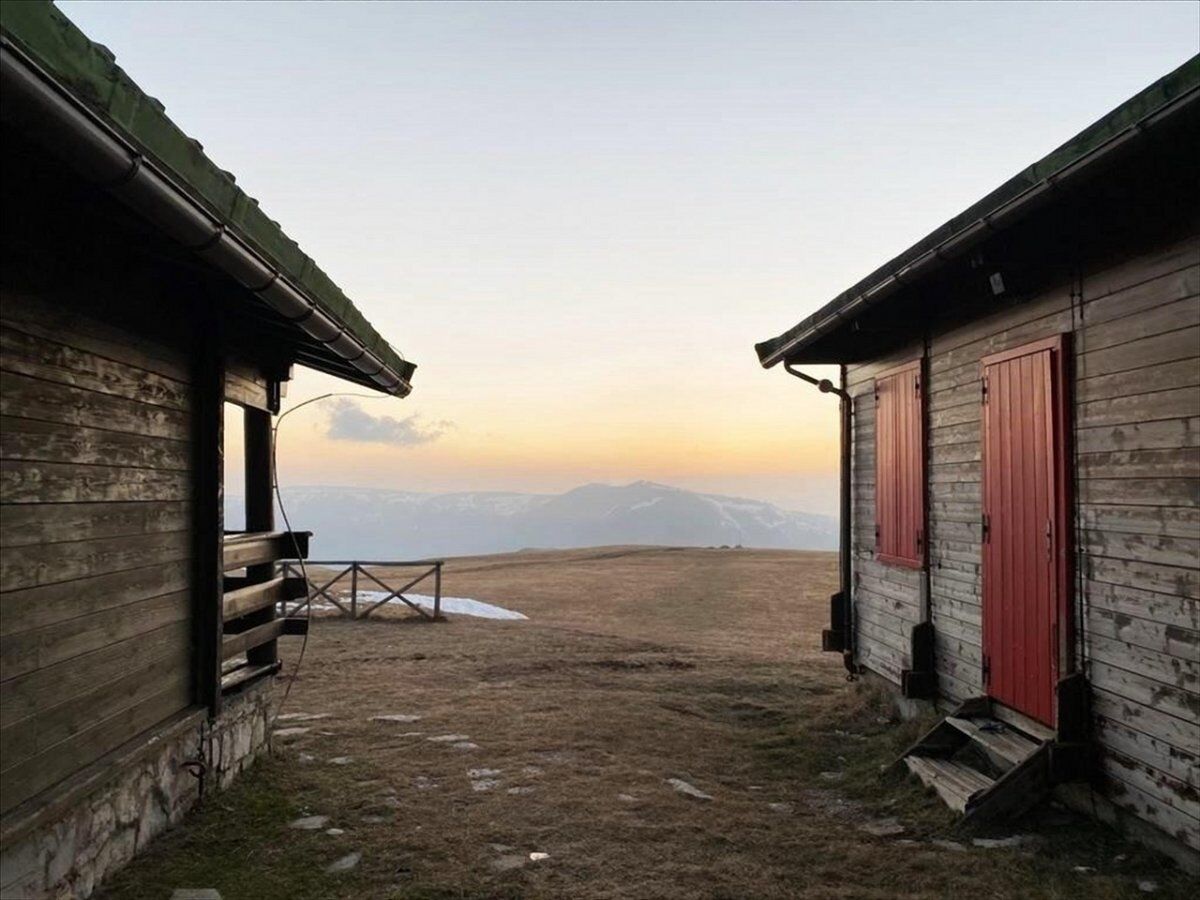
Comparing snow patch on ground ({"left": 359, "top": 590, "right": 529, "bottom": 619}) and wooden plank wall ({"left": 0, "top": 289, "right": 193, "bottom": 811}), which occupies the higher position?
wooden plank wall ({"left": 0, "top": 289, "right": 193, "bottom": 811})

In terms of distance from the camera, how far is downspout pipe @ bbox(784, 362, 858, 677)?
9.30m

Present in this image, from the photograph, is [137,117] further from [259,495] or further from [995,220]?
[259,495]

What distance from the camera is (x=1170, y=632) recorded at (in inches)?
175

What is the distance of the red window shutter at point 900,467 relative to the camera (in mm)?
7574

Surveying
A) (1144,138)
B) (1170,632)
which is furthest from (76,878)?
→ (1144,138)

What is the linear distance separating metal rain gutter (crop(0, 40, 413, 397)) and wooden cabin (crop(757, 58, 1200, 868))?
12.8ft

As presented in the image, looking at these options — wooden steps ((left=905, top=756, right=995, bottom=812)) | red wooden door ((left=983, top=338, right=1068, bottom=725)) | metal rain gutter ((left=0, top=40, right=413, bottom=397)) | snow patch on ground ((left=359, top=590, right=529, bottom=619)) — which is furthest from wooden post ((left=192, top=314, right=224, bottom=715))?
snow patch on ground ((left=359, top=590, right=529, bottom=619))

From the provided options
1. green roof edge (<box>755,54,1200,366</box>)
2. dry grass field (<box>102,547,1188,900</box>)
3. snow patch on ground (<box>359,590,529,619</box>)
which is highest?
green roof edge (<box>755,54,1200,366</box>)

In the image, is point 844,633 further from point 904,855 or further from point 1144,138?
point 1144,138

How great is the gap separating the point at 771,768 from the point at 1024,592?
245cm

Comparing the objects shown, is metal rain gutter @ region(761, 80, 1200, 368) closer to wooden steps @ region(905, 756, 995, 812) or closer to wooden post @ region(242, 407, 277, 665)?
wooden steps @ region(905, 756, 995, 812)

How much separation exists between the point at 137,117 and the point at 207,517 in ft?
10.6

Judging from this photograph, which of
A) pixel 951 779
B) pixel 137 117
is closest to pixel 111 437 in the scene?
pixel 137 117

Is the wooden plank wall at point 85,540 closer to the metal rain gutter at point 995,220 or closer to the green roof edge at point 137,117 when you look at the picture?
the green roof edge at point 137,117
